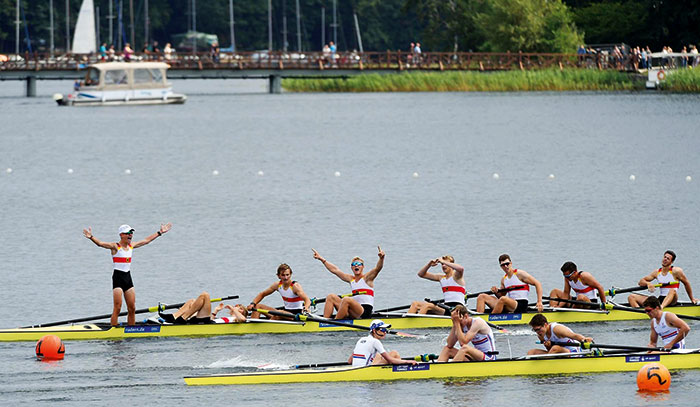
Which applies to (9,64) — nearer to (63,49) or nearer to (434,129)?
(434,129)

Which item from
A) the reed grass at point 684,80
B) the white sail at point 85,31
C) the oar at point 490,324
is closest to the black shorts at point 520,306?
the oar at point 490,324

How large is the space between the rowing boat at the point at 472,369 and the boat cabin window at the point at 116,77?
2916 inches

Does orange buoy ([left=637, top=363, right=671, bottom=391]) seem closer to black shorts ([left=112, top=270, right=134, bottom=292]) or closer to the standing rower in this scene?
the standing rower

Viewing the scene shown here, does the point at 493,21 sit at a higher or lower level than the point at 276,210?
higher

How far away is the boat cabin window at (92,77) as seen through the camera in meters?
91.8

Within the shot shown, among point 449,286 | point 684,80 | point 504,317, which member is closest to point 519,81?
point 684,80

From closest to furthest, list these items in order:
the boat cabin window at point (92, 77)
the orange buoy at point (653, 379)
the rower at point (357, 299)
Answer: the orange buoy at point (653, 379)
the rower at point (357, 299)
the boat cabin window at point (92, 77)

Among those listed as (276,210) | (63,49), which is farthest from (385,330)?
(63,49)

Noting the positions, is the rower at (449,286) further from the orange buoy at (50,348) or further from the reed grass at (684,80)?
the reed grass at (684,80)

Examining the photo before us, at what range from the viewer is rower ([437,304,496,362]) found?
66.8 ft

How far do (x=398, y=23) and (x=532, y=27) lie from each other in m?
58.4

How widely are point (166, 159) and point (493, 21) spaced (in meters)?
45.9

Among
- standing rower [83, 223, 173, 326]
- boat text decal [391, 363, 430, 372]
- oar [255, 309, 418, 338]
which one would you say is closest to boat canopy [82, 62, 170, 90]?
standing rower [83, 223, 173, 326]

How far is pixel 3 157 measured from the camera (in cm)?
6388
